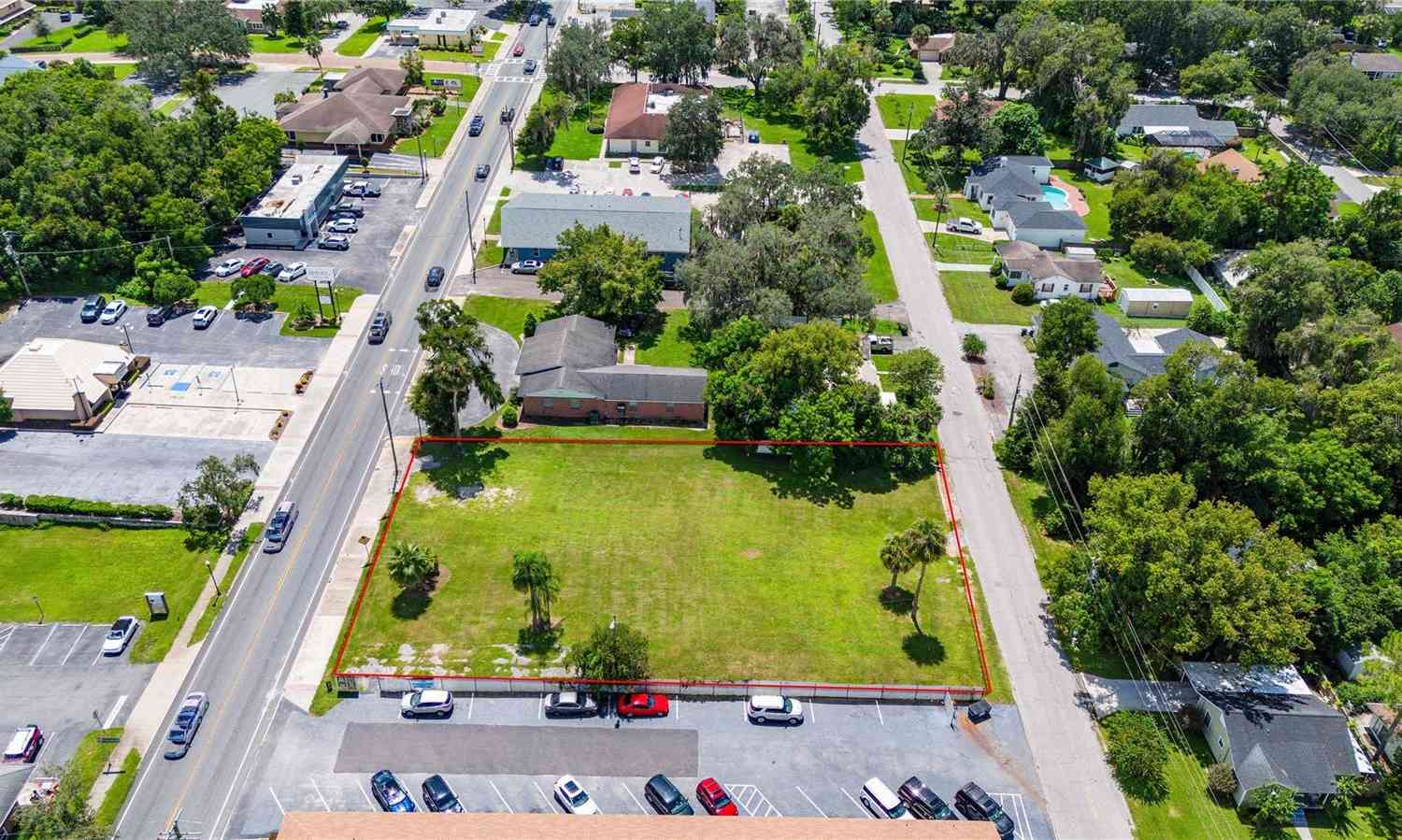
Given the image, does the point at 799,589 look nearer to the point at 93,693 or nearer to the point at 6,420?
the point at 93,693

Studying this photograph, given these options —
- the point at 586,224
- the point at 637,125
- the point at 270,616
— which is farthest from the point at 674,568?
the point at 637,125

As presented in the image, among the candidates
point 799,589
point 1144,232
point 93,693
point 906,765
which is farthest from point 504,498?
point 1144,232

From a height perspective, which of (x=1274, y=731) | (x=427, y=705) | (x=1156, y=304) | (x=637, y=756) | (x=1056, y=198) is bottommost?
(x=637, y=756)

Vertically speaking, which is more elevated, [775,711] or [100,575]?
[775,711]

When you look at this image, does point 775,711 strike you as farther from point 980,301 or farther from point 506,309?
point 980,301

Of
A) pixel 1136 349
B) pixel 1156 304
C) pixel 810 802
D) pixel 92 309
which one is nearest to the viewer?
pixel 810 802

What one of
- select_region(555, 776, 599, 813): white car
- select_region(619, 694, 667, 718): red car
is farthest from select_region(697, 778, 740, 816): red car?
select_region(619, 694, 667, 718): red car

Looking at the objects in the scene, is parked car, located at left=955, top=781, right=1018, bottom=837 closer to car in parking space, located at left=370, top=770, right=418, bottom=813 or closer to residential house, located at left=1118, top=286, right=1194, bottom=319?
car in parking space, located at left=370, top=770, right=418, bottom=813

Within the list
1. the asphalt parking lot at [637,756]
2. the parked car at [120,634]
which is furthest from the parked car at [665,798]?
the parked car at [120,634]
